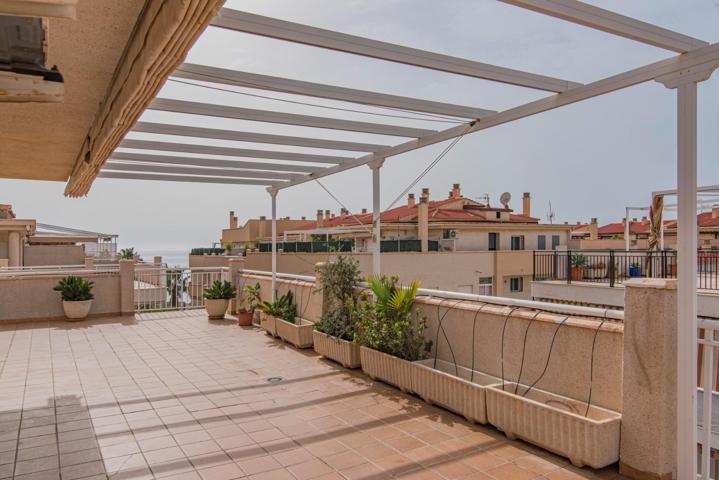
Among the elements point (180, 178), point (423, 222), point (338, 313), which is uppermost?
point (180, 178)

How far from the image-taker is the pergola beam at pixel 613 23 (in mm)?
2574

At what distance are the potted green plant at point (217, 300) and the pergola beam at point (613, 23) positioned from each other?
27.7ft

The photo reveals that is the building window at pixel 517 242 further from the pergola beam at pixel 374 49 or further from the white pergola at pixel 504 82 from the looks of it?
the pergola beam at pixel 374 49

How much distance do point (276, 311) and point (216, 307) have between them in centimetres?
230

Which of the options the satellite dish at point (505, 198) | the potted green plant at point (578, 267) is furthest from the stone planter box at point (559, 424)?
the satellite dish at point (505, 198)

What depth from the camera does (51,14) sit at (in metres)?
1.38

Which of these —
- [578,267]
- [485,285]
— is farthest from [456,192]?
[578,267]

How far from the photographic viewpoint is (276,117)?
15.3 feet

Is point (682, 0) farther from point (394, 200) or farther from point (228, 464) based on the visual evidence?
point (228, 464)

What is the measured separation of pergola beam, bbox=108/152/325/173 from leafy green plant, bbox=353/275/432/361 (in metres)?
2.39

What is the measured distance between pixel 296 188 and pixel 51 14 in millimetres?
7519

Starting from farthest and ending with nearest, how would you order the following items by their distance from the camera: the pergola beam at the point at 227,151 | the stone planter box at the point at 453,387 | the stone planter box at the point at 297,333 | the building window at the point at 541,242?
the building window at the point at 541,242 < the stone planter box at the point at 297,333 < the pergola beam at the point at 227,151 < the stone planter box at the point at 453,387

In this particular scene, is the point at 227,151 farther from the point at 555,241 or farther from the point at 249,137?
the point at 555,241

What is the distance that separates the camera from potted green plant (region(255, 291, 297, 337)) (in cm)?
785
